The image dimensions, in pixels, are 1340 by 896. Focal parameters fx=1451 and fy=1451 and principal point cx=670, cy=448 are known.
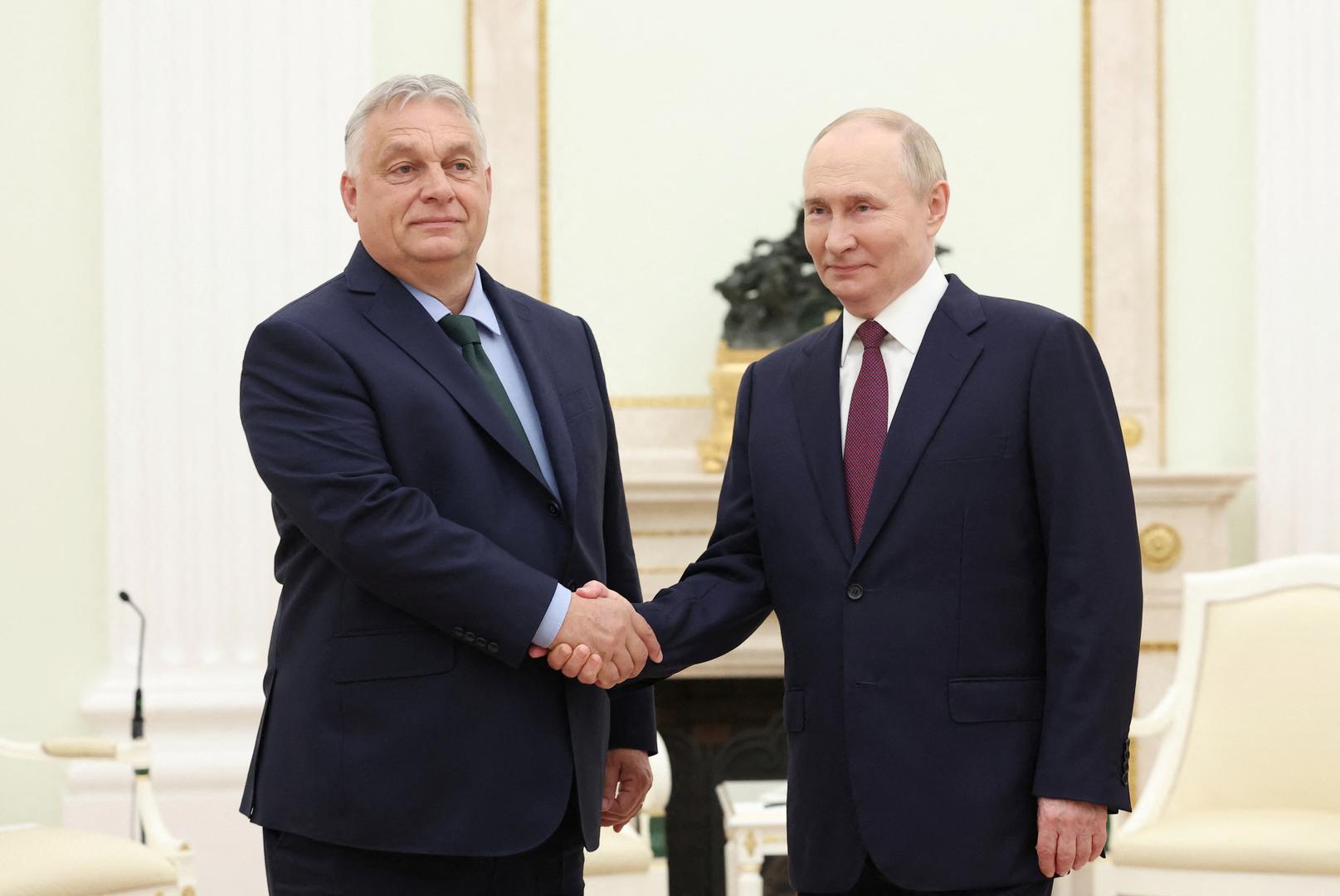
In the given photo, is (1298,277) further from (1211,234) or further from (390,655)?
(390,655)

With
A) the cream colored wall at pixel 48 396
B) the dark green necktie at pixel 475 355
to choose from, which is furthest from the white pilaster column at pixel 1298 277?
the cream colored wall at pixel 48 396

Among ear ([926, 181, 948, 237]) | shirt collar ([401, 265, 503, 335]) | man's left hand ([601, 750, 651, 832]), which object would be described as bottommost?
man's left hand ([601, 750, 651, 832])

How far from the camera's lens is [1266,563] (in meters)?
4.36

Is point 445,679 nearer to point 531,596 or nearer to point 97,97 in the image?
point 531,596

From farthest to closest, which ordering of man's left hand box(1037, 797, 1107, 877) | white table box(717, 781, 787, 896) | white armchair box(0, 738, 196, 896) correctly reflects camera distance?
white table box(717, 781, 787, 896), white armchair box(0, 738, 196, 896), man's left hand box(1037, 797, 1107, 877)

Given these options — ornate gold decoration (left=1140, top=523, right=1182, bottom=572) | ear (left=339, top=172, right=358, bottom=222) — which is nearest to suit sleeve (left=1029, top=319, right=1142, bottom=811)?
ear (left=339, top=172, right=358, bottom=222)

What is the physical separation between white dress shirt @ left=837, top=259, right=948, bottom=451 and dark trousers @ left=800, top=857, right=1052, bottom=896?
653mm

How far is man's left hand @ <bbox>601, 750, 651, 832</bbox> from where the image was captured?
252 cm

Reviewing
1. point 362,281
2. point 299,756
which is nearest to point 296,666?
point 299,756

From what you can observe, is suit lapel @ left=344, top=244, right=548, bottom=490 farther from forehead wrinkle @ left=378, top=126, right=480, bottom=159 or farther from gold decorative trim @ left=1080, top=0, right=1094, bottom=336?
gold decorative trim @ left=1080, top=0, right=1094, bottom=336

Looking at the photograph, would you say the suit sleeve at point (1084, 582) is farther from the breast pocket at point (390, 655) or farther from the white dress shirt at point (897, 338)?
the breast pocket at point (390, 655)

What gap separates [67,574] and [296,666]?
3249 mm

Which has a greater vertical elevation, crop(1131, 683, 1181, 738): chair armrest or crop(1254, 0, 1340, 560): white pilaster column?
crop(1254, 0, 1340, 560): white pilaster column

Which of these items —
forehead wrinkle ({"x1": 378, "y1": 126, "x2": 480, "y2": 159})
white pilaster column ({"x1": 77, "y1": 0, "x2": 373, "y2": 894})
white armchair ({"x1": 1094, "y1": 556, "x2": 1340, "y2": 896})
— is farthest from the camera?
white pilaster column ({"x1": 77, "y1": 0, "x2": 373, "y2": 894})
